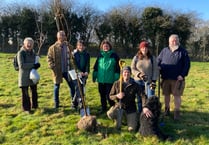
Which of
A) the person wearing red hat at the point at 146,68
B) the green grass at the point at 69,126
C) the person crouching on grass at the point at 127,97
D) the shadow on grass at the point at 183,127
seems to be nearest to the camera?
the green grass at the point at 69,126

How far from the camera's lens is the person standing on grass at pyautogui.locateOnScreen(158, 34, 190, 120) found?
6695 mm

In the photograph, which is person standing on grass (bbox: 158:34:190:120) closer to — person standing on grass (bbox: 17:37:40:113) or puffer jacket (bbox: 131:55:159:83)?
puffer jacket (bbox: 131:55:159:83)

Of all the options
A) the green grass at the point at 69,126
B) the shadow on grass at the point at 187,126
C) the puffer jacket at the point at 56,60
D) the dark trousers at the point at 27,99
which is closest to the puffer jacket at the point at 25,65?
the dark trousers at the point at 27,99

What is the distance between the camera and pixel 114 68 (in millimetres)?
7160

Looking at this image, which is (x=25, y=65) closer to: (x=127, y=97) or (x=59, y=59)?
(x=59, y=59)

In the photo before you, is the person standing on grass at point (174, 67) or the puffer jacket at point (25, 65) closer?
the person standing on grass at point (174, 67)

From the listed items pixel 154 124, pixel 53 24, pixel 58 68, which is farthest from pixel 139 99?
pixel 53 24

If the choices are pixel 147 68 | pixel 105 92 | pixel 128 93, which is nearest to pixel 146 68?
pixel 147 68

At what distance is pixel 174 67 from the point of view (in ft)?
22.1

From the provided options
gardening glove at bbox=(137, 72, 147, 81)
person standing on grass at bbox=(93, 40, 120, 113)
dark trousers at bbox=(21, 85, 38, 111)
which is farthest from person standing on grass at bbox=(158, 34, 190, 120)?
dark trousers at bbox=(21, 85, 38, 111)

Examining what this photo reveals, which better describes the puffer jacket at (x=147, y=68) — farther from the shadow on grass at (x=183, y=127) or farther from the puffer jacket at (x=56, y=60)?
the puffer jacket at (x=56, y=60)

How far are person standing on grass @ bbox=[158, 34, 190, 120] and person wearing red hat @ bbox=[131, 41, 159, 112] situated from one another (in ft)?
1.03

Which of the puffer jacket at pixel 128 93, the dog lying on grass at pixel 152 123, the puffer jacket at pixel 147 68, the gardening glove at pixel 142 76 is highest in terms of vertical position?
the puffer jacket at pixel 147 68

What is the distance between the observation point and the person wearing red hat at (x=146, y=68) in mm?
6668
